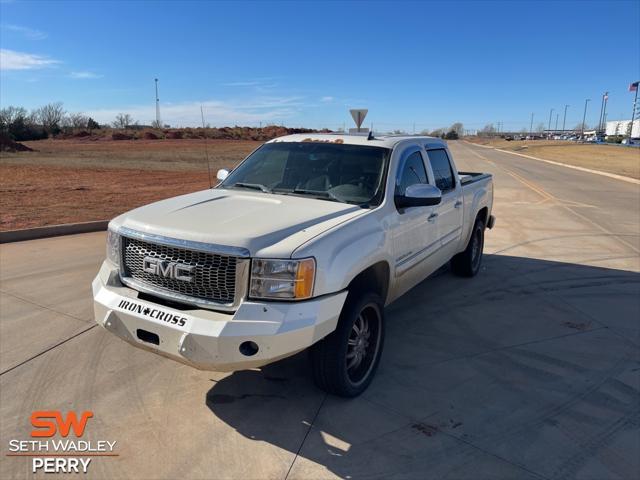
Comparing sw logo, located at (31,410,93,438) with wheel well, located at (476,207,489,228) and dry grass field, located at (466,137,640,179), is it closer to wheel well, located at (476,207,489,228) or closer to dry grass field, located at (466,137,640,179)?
wheel well, located at (476,207,489,228)

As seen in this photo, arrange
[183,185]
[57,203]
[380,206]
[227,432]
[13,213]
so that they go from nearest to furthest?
1. [227,432]
2. [380,206]
3. [13,213]
4. [57,203]
5. [183,185]

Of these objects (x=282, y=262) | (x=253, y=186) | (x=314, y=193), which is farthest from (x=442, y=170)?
(x=282, y=262)

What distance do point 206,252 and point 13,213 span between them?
10062 mm

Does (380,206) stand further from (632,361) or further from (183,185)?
(183,185)

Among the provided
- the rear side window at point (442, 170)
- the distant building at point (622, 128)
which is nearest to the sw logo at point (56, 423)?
the rear side window at point (442, 170)

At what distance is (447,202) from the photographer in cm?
542

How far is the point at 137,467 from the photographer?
2.94 metres

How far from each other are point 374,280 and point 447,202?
198cm

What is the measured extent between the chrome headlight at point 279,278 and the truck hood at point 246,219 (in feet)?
0.20

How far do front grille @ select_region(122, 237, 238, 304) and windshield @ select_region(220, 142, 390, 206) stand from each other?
134cm

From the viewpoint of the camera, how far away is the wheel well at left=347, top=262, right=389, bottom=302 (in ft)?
11.9

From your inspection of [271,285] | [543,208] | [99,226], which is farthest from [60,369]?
[543,208]

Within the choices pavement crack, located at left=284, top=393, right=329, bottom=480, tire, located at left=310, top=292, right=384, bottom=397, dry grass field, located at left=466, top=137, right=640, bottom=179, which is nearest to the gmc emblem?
tire, located at left=310, top=292, right=384, bottom=397

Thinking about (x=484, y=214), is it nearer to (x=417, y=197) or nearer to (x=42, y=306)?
(x=417, y=197)
